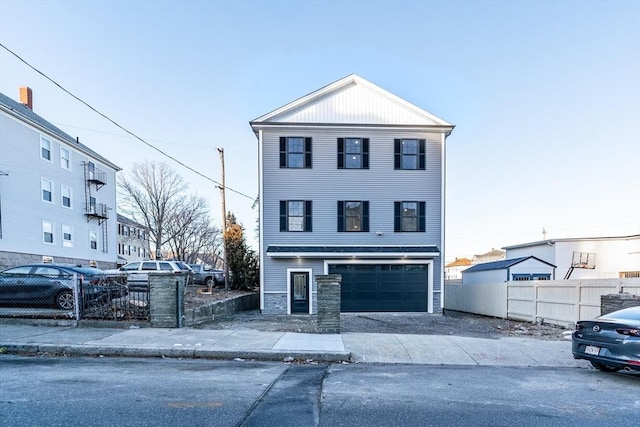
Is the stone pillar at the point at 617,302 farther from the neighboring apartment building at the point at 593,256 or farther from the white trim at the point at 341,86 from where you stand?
the neighboring apartment building at the point at 593,256

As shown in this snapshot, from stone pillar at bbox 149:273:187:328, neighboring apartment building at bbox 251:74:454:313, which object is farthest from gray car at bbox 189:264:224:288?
stone pillar at bbox 149:273:187:328

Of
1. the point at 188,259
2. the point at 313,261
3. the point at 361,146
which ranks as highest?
the point at 361,146

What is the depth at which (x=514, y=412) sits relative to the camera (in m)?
4.96

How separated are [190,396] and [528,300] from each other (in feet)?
48.7

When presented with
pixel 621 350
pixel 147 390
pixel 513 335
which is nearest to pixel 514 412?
pixel 621 350

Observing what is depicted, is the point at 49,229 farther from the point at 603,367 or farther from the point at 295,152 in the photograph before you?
the point at 603,367

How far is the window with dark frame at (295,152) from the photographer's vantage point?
19781 millimetres

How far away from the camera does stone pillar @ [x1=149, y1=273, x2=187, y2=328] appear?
34.6 ft

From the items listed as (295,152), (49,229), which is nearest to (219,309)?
(295,152)

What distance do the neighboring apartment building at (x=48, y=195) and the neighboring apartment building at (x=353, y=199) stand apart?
46.7 feet

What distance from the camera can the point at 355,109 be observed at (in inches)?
791

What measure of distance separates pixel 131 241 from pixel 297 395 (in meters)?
48.0

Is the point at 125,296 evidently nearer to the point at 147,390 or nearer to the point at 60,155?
Answer: the point at 147,390

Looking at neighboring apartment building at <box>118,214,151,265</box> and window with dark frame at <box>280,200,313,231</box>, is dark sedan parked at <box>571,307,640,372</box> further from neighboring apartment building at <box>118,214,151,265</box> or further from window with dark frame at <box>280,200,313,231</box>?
neighboring apartment building at <box>118,214,151,265</box>
